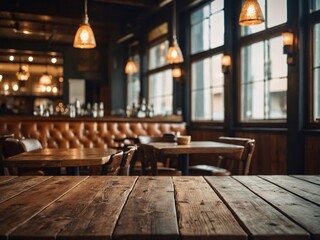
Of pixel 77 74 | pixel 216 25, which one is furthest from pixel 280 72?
pixel 77 74

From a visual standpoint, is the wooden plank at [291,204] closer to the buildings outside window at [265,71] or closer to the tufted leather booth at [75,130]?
the buildings outside window at [265,71]

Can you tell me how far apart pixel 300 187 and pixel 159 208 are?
67 cm

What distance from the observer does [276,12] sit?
5332mm

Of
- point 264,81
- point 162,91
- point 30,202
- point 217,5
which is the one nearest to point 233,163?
point 264,81

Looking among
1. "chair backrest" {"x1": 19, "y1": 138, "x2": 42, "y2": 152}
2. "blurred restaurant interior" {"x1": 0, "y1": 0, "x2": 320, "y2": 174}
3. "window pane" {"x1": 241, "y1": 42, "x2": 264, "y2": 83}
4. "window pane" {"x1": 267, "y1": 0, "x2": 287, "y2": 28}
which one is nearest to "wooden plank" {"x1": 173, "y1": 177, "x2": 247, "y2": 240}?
"chair backrest" {"x1": 19, "y1": 138, "x2": 42, "y2": 152}

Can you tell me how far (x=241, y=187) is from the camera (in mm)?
1472

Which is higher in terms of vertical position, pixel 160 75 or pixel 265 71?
pixel 160 75

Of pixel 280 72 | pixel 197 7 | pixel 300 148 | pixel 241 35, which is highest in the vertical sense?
pixel 197 7

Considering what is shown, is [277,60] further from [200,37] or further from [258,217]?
[258,217]

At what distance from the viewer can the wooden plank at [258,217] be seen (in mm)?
844

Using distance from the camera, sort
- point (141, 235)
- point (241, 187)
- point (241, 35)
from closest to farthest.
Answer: point (141, 235) < point (241, 187) < point (241, 35)

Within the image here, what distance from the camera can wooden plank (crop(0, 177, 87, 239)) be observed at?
93 cm

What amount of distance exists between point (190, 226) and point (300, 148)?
4137 millimetres

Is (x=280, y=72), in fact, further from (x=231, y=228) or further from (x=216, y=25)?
(x=231, y=228)
